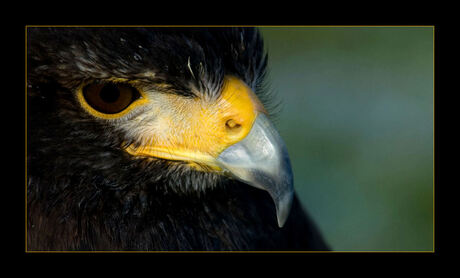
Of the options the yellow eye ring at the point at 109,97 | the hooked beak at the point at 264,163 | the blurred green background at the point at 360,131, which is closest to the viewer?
the hooked beak at the point at 264,163

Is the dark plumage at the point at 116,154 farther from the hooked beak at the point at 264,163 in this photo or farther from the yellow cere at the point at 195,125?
the hooked beak at the point at 264,163

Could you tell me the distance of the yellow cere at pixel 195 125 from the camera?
1938 mm

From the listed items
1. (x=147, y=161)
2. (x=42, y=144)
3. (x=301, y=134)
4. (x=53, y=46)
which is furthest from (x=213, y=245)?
(x=301, y=134)

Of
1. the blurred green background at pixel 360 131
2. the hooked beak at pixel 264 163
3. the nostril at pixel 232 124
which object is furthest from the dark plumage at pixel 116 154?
the blurred green background at pixel 360 131

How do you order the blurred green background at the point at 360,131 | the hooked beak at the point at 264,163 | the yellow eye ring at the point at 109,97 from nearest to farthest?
the hooked beak at the point at 264,163 → the yellow eye ring at the point at 109,97 → the blurred green background at the point at 360,131

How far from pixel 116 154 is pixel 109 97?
0.81 ft

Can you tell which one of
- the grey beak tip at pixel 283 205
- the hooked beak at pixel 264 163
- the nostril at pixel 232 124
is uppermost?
the nostril at pixel 232 124

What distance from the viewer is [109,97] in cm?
194

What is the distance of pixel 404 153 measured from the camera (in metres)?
4.85

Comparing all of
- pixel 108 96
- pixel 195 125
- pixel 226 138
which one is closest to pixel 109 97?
pixel 108 96

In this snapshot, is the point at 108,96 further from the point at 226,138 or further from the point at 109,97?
the point at 226,138

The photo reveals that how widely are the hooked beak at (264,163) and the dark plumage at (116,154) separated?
0.26m

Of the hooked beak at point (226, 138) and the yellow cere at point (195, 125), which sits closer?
the hooked beak at point (226, 138)
